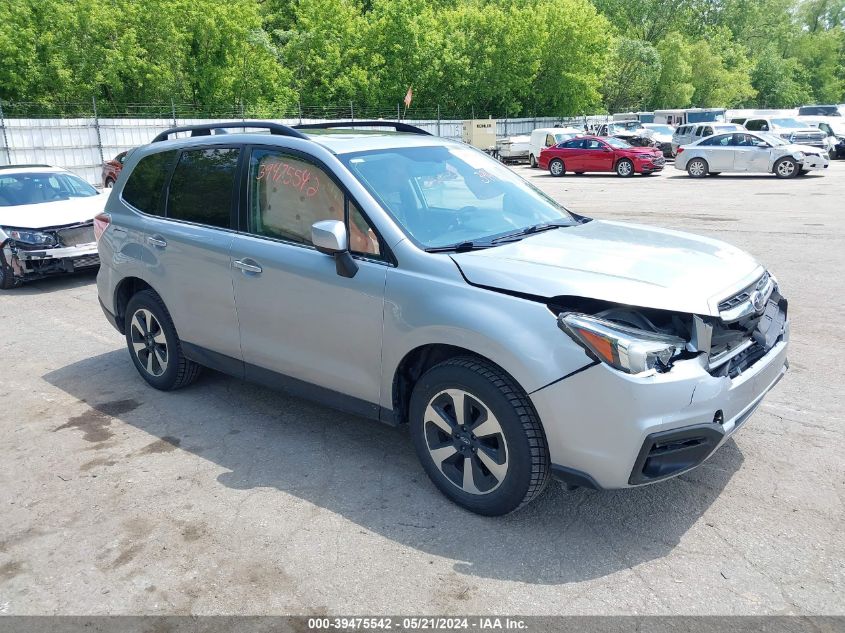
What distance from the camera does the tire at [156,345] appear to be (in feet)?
17.3

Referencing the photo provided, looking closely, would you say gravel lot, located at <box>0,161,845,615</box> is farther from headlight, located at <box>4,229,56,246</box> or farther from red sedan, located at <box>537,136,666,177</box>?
red sedan, located at <box>537,136,666,177</box>

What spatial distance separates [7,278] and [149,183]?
5.18m

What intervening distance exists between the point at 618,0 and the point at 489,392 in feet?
270

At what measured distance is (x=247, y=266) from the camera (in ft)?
14.6

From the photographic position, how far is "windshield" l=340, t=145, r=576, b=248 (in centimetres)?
398

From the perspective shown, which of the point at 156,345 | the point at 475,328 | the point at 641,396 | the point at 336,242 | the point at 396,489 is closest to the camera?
the point at 641,396

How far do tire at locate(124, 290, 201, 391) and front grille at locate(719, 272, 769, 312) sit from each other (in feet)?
11.9

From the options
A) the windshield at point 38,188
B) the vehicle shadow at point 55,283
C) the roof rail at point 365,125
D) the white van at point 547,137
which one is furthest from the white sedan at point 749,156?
the roof rail at point 365,125

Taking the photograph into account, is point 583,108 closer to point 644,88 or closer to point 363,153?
point 644,88

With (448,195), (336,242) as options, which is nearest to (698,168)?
(448,195)

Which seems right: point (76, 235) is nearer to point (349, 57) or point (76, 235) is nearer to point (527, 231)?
point (527, 231)

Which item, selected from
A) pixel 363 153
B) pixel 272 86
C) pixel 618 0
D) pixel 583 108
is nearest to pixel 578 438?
pixel 363 153

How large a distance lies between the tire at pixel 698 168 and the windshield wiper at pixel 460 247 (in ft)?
74.8

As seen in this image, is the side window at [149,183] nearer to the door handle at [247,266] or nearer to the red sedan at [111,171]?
the door handle at [247,266]
